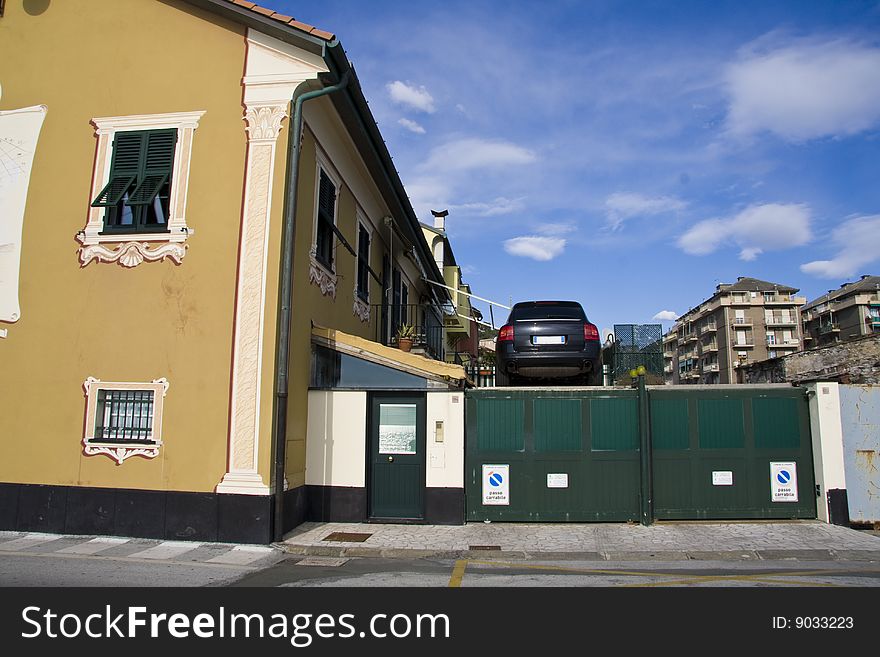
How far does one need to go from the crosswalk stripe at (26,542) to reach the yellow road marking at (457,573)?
578 centimetres

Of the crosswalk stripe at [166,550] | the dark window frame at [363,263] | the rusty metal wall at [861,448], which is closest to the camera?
the crosswalk stripe at [166,550]

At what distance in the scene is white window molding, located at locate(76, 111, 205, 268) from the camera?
9.19m

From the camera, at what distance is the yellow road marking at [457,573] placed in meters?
6.28

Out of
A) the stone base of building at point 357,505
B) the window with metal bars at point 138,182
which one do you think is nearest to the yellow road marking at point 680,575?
the stone base of building at point 357,505

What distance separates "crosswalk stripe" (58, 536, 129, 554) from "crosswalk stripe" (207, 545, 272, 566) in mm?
1695

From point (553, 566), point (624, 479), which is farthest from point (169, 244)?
point (624, 479)

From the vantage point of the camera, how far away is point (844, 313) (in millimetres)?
72188

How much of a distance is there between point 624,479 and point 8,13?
13.4 m

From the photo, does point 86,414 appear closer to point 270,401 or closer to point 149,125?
point 270,401

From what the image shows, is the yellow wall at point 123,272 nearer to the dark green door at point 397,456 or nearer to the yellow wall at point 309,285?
the yellow wall at point 309,285

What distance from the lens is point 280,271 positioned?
28.9ft

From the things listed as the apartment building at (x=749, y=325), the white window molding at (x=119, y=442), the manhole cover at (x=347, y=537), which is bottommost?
the manhole cover at (x=347, y=537)
